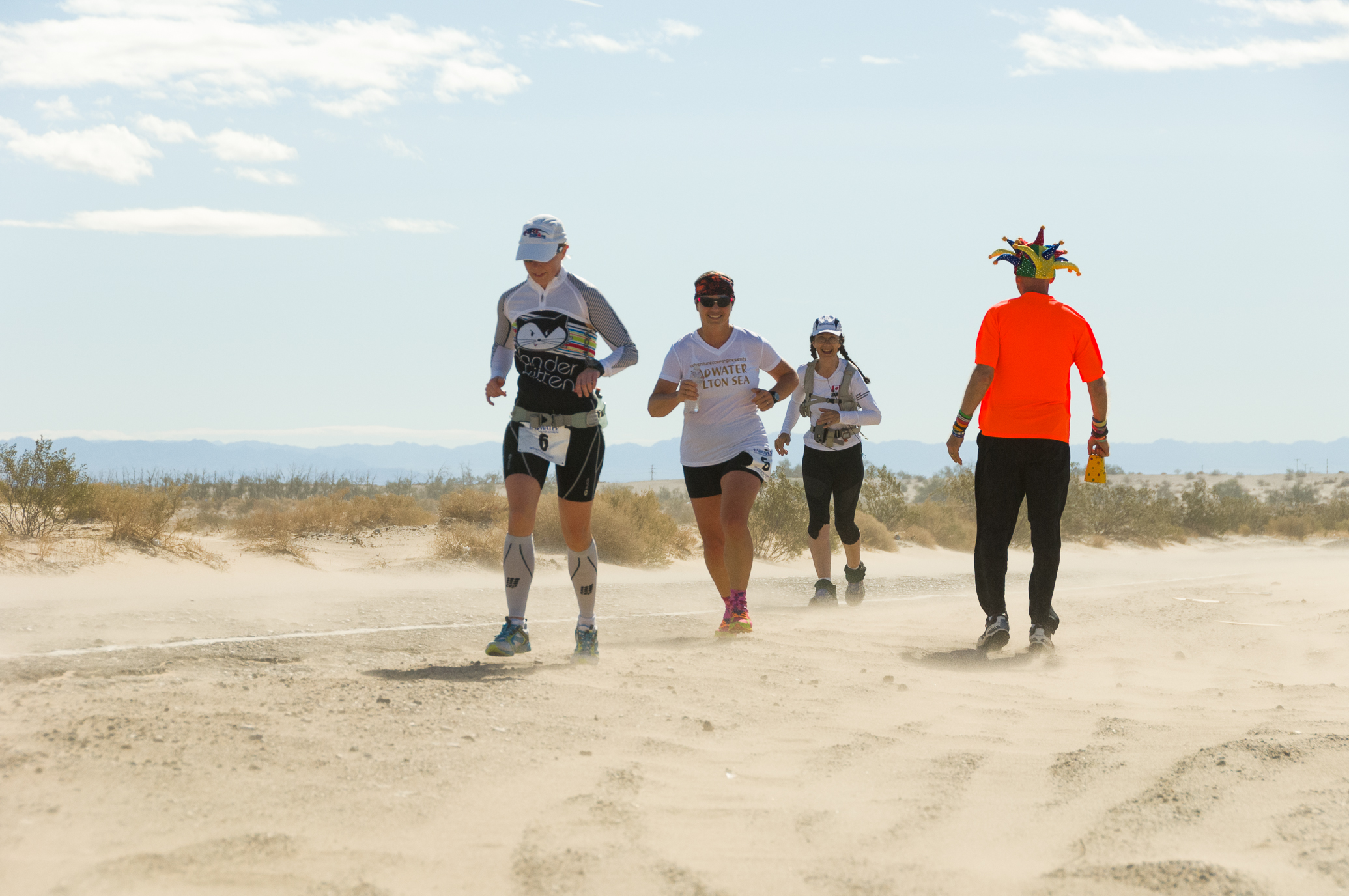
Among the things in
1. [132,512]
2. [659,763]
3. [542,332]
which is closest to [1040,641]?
[542,332]

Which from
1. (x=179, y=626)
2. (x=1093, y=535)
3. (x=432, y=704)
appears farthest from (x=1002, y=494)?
(x=1093, y=535)

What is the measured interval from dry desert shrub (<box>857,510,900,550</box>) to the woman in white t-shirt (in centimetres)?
1007

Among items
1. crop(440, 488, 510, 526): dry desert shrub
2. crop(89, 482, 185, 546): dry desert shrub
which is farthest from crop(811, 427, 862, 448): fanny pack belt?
crop(440, 488, 510, 526): dry desert shrub

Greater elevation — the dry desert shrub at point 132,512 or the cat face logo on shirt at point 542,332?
the cat face logo on shirt at point 542,332

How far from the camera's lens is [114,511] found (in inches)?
413

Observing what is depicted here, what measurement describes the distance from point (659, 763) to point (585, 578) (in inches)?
95.3

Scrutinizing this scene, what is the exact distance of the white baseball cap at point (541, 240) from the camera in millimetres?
5859

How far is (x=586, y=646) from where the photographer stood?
579 cm

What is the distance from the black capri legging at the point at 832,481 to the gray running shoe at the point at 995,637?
8.32 ft

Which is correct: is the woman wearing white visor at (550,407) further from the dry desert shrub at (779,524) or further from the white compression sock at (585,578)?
the dry desert shrub at (779,524)

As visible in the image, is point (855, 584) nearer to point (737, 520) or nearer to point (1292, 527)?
point (737, 520)

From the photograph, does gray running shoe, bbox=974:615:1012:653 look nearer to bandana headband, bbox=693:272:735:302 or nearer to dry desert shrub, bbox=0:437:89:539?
bandana headband, bbox=693:272:735:302

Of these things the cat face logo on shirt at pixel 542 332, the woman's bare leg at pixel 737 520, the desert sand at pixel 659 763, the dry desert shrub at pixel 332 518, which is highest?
the cat face logo on shirt at pixel 542 332

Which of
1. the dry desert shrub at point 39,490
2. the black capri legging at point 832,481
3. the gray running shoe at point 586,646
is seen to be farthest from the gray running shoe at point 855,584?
the dry desert shrub at point 39,490
